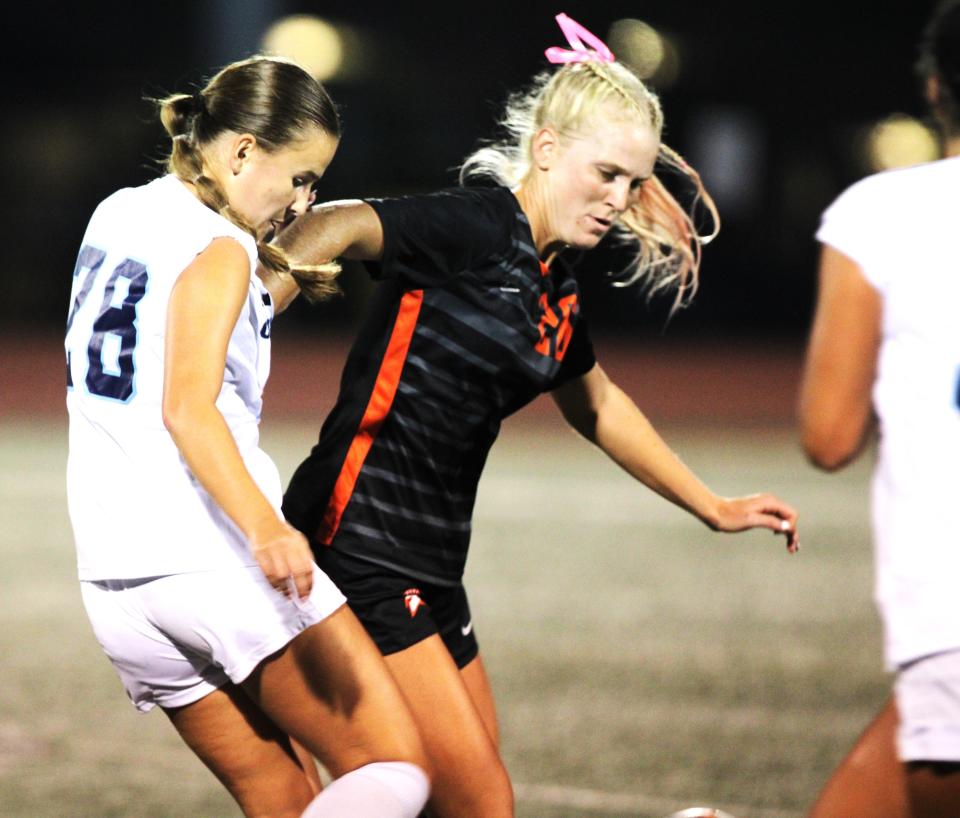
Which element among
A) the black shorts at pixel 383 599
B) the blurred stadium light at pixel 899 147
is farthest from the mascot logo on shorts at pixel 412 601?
the blurred stadium light at pixel 899 147

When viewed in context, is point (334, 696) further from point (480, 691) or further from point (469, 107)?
point (469, 107)

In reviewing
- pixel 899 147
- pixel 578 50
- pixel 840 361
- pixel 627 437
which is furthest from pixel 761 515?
pixel 899 147

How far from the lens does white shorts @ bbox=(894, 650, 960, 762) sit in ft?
8.09

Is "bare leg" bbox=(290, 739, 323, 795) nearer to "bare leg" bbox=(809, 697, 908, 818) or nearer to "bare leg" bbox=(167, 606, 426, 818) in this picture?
"bare leg" bbox=(167, 606, 426, 818)

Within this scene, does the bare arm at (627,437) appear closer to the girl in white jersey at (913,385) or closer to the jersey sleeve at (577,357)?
the jersey sleeve at (577,357)

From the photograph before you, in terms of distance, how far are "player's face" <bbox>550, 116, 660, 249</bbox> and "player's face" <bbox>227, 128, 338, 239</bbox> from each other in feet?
2.35

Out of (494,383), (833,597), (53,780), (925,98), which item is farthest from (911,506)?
(833,597)

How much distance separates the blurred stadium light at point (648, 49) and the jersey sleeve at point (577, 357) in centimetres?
2431

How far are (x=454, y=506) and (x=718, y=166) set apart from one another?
2665 centimetres

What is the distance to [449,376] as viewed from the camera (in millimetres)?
A: 3570

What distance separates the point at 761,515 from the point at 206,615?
1.56 m

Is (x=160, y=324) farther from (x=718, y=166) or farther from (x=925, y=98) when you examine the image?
(x=718, y=166)

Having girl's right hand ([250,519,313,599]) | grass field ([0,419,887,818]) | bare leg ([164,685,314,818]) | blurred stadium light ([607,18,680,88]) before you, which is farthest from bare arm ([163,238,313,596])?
blurred stadium light ([607,18,680,88])

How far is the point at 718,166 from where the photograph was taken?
29469 mm
